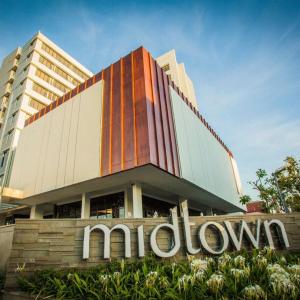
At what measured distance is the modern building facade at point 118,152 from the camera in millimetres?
13156

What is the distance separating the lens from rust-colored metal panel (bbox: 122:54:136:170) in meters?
12.5

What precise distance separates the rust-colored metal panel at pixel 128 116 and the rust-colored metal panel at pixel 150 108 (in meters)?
1.05

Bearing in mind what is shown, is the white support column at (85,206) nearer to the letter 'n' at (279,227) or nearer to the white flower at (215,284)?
the letter 'n' at (279,227)

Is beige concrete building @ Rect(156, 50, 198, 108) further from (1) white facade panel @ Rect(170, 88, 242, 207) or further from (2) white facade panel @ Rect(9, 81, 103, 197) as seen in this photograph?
(2) white facade panel @ Rect(9, 81, 103, 197)

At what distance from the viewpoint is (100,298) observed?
199 inches

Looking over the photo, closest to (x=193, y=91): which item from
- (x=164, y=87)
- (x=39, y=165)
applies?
(x=164, y=87)

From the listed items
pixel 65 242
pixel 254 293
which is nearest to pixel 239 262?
pixel 254 293

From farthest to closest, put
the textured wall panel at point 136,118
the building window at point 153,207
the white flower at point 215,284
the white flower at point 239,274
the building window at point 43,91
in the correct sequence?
1. the building window at point 43,91
2. the building window at point 153,207
3. the textured wall panel at point 136,118
4. the white flower at point 239,274
5. the white flower at point 215,284

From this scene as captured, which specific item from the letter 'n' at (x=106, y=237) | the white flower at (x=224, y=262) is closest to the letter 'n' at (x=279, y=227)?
the white flower at (x=224, y=262)

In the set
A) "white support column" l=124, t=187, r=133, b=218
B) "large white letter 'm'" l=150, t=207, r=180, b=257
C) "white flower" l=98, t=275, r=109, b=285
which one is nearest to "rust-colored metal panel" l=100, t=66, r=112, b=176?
"white support column" l=124, t=187, r=133, b=218

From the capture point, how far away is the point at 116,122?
14.0 meters

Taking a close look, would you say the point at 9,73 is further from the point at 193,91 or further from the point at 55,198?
the point at 193,91

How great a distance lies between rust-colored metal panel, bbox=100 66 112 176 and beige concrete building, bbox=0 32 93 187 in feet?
54.2

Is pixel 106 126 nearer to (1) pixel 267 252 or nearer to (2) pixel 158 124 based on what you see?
(2) pixel 158 124
